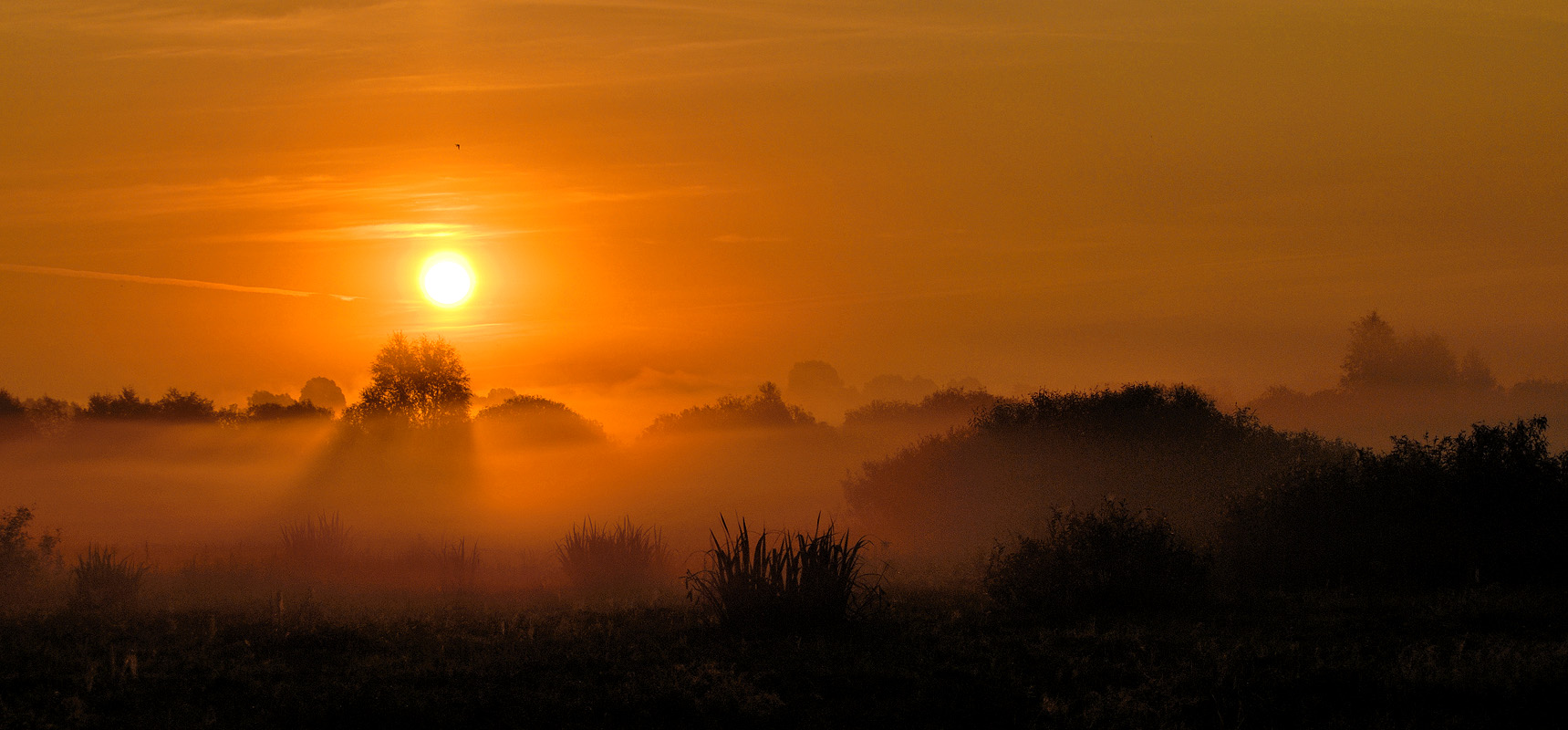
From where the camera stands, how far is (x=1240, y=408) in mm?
28672

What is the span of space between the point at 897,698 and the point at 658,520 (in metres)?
35.2

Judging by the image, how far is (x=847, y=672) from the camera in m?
12.7

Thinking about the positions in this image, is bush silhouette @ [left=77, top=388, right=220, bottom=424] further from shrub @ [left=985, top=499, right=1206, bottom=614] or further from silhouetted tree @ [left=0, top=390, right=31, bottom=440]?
shrub @ [left=985, top=499, right=1206, bottom=614]

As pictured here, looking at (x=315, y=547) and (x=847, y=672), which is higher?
(x=315, y=547)

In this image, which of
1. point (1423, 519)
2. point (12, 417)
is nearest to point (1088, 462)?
point (1423, 519)

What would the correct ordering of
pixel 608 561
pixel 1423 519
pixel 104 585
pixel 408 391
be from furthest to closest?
1. pixel 408 391
2. pixel 608 561
3. pixel 104 585
4. pixel 1423 519

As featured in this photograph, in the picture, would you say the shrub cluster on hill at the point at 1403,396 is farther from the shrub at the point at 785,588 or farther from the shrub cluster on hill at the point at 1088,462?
the shrub at the point at 785,588

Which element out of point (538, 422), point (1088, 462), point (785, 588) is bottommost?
point (785, 588)

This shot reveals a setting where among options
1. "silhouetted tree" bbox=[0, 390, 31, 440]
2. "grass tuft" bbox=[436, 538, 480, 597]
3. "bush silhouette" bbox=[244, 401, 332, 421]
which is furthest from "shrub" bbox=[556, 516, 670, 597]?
"silhouetted tree" bbox=[0, 390, 31, 440]

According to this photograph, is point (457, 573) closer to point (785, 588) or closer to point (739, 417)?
point (785, 588)

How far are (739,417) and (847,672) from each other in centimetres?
6673

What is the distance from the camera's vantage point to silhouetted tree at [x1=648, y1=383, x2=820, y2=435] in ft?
258

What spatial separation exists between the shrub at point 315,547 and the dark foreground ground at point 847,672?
41.9 ft

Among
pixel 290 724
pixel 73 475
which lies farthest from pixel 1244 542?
pixel 73 475
